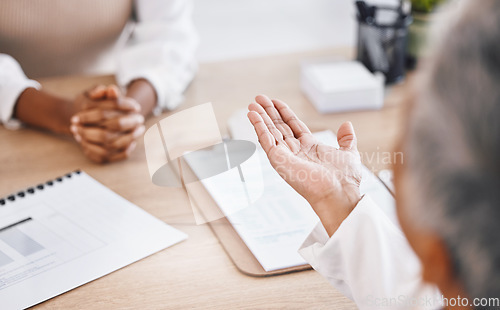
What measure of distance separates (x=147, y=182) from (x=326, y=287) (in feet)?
1.45

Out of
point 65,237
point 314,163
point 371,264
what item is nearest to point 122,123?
point 65,237

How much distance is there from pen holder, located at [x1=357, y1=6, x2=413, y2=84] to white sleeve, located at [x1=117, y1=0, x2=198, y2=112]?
502mm

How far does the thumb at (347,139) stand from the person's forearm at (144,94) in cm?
58

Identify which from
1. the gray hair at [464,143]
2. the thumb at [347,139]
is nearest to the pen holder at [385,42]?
the thumb at [347,139]

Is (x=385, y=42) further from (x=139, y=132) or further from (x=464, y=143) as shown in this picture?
(x=464, y=143)

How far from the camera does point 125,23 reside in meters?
1.66

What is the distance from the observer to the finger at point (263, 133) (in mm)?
777

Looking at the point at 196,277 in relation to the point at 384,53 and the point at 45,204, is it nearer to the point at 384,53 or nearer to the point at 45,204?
the point at 45,204

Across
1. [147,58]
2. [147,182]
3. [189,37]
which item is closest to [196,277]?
[147,182]

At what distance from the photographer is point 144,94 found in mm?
1279

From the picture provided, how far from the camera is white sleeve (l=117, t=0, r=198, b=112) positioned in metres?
1.36

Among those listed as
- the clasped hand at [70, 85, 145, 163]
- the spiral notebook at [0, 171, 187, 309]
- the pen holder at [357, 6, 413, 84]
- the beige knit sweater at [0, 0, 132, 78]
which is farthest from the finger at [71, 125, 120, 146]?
the pen holder at [357, 6, 413, 84]

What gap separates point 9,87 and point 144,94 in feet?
1.23

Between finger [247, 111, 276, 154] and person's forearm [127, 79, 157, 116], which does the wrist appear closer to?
finger [247, 111, 276, 154]
